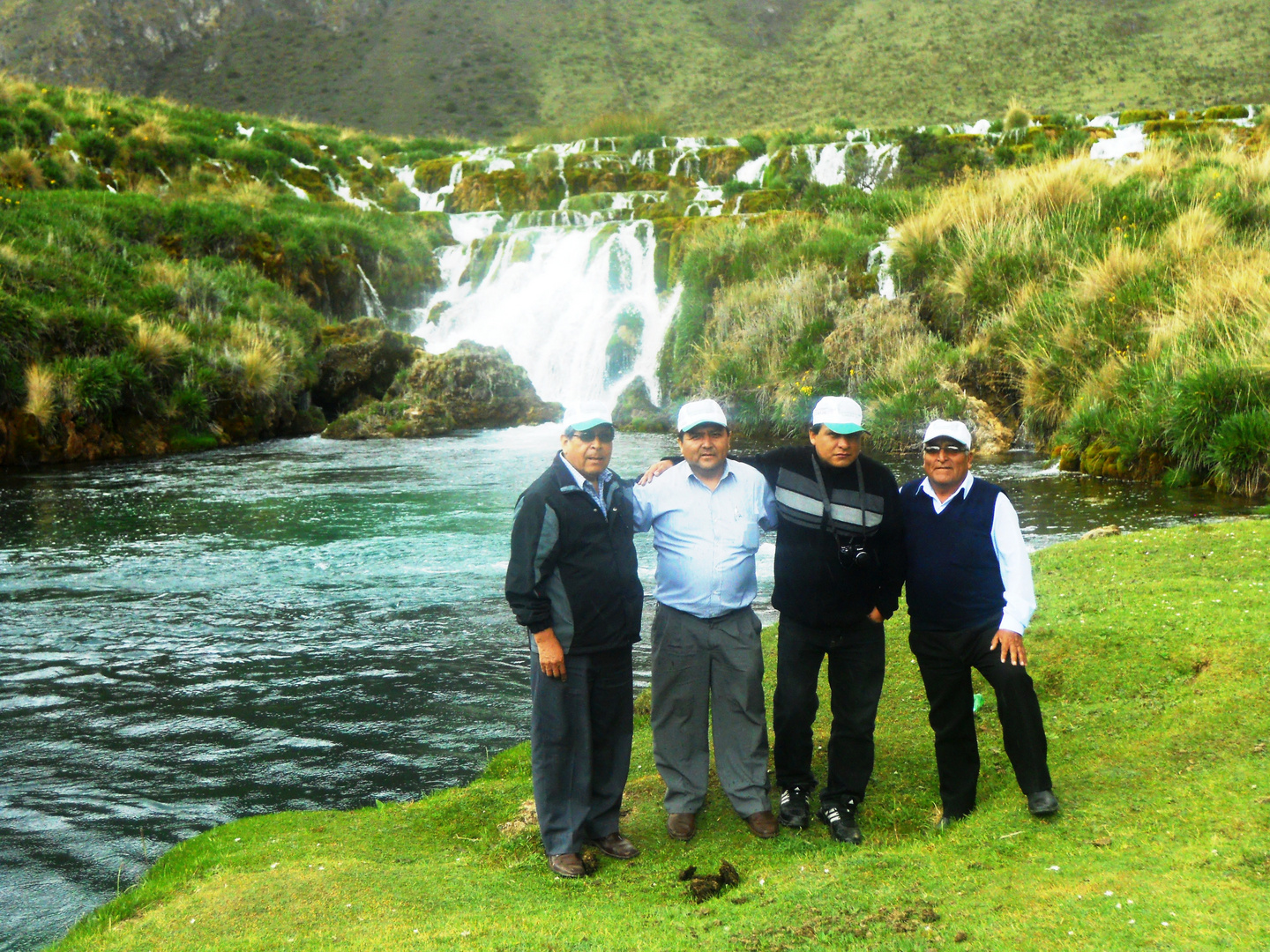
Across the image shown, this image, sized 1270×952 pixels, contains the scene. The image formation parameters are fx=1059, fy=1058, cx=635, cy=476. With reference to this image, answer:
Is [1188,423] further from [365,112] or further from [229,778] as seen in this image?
[365,112]

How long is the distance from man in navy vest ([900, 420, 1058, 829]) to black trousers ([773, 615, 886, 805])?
280mm

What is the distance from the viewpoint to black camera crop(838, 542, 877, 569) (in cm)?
507

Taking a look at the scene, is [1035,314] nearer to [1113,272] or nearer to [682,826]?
[1113,272]

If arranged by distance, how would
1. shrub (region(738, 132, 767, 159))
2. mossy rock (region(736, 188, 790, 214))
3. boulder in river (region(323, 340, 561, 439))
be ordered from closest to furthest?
1. boulder in river (region(323, 340, 561, 439))
2. mossy rock (region(736, 188, 790, 214))
3. shrub (region(738, 132, 767, 159))

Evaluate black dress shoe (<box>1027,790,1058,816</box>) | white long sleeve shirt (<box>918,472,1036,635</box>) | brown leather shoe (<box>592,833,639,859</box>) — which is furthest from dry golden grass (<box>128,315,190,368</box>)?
black dress shoe (<box>1027,790,1058,816</box>)

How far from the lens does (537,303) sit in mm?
30297

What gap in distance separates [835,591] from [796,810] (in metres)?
1.08

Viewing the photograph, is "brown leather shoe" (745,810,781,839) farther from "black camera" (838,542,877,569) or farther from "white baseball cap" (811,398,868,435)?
"white baseball cap" (811,398,868,435)

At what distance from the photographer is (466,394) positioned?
2555 centimetres

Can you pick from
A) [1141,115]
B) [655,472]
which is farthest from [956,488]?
[1141,115]

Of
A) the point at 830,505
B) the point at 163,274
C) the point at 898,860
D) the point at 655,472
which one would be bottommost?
the point at 898,860

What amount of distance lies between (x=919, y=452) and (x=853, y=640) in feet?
45.6

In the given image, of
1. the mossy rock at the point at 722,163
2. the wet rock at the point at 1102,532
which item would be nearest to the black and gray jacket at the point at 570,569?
the wet rock at the point at 1102,532

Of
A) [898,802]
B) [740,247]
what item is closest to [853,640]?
[898,802]
